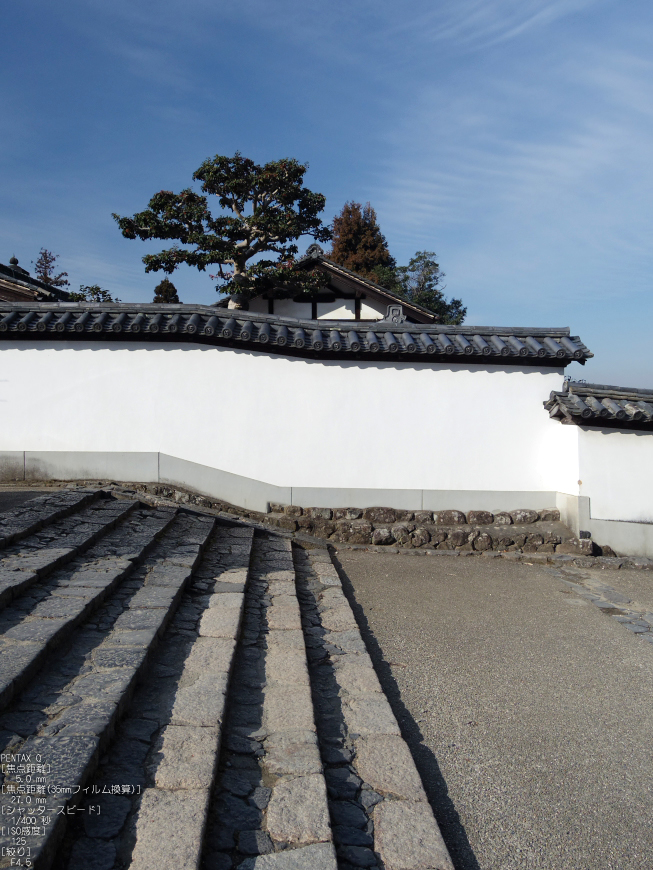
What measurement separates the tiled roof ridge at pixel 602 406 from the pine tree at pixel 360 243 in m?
25.8

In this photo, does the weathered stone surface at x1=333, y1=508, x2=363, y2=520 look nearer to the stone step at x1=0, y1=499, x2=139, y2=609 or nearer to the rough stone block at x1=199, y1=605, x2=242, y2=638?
the stone step at x1=0, y1=499, x2=139, y2=609

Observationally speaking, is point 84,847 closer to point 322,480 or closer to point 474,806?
point 474,806

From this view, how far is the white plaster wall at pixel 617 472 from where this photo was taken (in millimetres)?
9141

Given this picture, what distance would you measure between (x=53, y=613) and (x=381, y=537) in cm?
601

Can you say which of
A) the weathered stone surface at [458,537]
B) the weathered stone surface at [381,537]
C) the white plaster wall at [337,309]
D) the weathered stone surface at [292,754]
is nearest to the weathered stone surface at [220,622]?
the weathered stone surface at [292,754]

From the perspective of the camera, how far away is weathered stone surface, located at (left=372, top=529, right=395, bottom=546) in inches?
372

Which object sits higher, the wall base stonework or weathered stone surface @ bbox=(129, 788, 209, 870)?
the wall base stonework

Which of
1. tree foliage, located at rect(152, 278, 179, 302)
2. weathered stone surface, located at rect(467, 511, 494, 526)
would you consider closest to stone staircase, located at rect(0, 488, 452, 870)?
weathered stone surface, located at rect(467, 511, 494, 526)

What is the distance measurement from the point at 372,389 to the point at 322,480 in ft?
5.73

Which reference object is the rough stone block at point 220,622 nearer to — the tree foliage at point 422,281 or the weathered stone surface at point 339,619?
the weathered stone surface at point 339,619

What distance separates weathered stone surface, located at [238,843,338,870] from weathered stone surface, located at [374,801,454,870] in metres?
0.30

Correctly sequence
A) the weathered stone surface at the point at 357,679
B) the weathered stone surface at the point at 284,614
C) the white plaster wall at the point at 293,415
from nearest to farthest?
the weathered stone surface at the point at 357,679 < the weathered stone surface at the point at 284,614 < the white plaster wall at the point at 293,415

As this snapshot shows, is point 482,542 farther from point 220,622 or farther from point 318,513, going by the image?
point 220,622

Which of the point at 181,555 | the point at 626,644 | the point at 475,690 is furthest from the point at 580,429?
the point at 181,555
